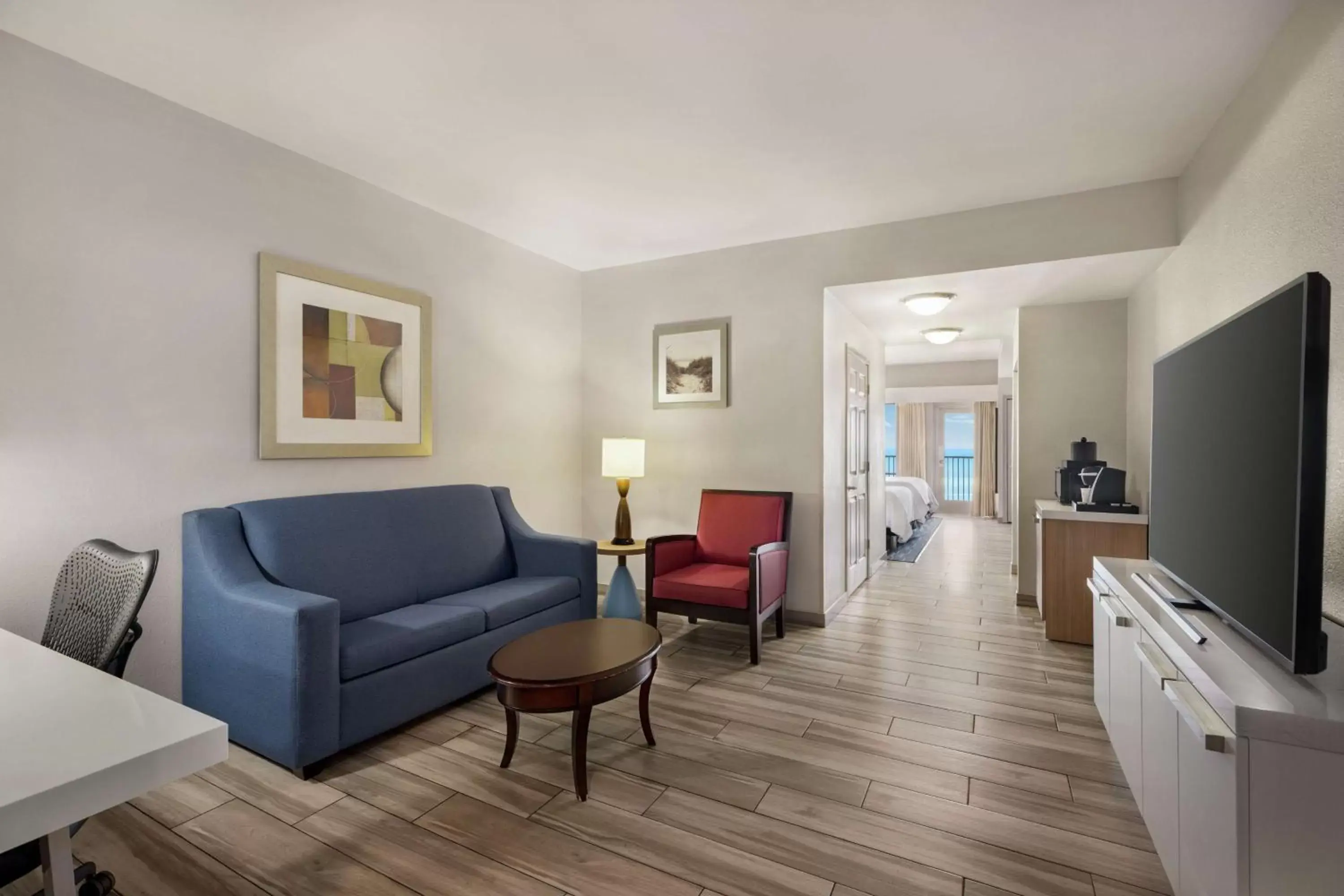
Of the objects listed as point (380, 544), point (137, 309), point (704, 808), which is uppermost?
point (137, 309)

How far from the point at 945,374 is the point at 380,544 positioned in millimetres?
9848

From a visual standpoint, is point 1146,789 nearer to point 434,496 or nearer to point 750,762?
point 750,762

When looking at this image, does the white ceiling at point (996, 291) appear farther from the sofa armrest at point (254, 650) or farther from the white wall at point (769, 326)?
the sofa armrest at point (254, 650)

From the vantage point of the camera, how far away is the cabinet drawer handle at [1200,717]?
127 centimetres

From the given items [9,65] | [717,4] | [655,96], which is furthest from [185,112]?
[717,4]

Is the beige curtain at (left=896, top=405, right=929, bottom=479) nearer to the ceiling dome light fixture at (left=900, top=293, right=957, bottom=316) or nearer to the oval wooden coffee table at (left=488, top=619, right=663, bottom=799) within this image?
the ceiling dome light fixture at (left=900, top=293, right=957, bottom=316)

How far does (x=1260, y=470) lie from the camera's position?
1508 millimetres

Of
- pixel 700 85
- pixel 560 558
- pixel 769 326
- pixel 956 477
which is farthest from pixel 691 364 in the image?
pixel 956 477

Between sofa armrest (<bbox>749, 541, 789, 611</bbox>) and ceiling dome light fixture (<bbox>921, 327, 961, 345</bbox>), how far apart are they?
282 cm

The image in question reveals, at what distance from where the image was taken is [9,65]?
2260 millimetres

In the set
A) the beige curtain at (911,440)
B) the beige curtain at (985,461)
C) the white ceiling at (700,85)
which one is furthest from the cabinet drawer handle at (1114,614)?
the beige curtain at (911,440)

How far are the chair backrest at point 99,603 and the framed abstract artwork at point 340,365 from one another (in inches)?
52.8

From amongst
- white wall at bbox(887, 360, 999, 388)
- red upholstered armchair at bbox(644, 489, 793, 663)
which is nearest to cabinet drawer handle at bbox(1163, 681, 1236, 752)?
red upholstered armchair at bbox(644, 489, 793, 663)

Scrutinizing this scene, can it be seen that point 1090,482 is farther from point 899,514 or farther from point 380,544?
point 380,544
